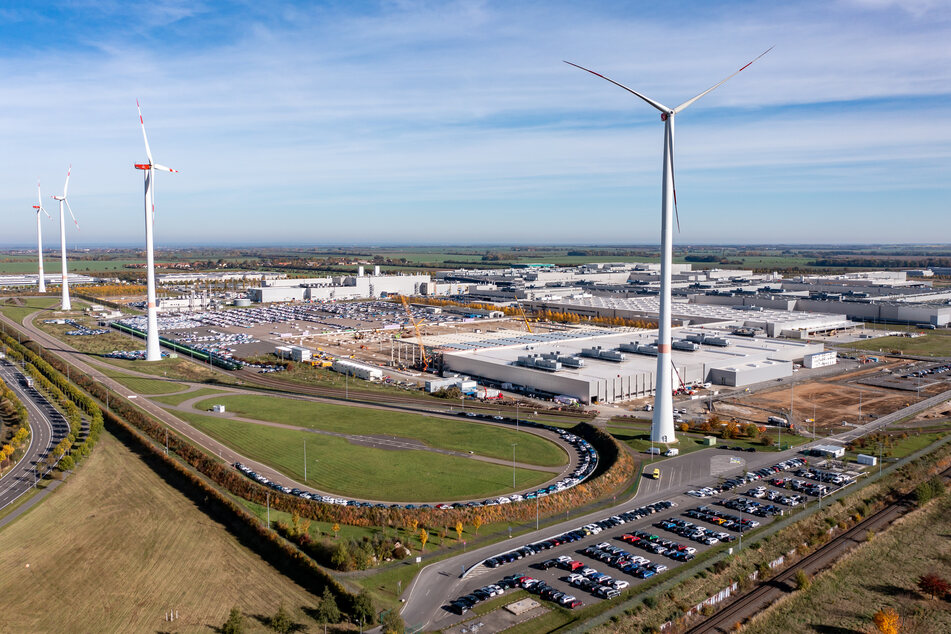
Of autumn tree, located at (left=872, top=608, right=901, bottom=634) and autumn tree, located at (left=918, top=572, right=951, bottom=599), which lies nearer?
autumn tree, located at (left=872, top=608, right=901, bottom=634)

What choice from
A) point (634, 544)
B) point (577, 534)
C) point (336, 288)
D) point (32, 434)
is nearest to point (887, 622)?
point (634, 544)

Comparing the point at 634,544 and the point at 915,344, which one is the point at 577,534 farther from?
the point at 915,344

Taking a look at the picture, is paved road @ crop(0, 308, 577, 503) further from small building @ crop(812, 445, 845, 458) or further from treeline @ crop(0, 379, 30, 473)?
small building @ crop(812, 445, 845, 458)

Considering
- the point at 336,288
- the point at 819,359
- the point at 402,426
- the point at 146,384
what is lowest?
the point at 402,426

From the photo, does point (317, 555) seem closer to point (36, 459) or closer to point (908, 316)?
point (36, 459)

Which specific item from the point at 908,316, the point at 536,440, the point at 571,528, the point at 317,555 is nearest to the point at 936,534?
the point at 571,528

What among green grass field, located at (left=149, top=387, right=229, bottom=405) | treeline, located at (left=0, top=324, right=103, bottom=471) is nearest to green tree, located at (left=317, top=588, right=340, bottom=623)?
treeline, located at (left=0, top=324, right=103, bottom=471)
